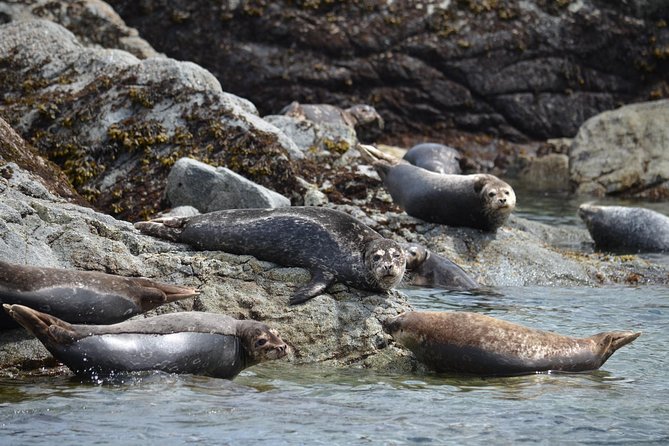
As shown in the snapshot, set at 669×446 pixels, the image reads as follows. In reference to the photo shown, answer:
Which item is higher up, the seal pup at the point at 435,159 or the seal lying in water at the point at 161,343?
the seal pup at the point at 435,159

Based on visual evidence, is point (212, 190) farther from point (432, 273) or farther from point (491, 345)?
point (491, 345)

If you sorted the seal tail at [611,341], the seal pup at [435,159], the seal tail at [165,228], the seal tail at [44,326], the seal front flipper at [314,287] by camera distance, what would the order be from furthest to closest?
the seal pup at [435,159] < the seal tail at [165,228] < the seal front flipper at [314,287] < the seal tail at [611,341] < the seal tail at [44,326]

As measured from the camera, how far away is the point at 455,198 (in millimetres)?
11398

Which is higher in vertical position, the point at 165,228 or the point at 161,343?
the point at 165,228

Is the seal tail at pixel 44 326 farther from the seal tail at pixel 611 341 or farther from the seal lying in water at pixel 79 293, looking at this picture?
the seal tail at pixel 611 341

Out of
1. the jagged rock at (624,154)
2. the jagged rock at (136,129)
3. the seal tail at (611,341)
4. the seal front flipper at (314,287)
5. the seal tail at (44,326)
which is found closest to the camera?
the seal tail at (44,326)

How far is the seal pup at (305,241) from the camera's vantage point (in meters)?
7.48

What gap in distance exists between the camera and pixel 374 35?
22562 mm

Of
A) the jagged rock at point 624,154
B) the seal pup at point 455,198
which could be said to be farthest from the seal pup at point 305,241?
the jagged rock at point 624,154

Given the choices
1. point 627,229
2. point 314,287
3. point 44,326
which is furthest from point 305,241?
point 627,229

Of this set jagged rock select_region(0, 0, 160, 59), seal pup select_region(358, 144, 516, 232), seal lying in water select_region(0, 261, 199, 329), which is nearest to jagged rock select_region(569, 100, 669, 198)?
jagged rock select_region(0, 0, 160, 59)

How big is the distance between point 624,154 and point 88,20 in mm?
9084

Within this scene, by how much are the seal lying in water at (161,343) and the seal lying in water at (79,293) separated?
172mm

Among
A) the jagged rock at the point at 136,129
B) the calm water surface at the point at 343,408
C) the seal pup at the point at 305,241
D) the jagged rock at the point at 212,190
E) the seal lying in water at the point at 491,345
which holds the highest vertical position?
the jagged rock at the point at 136,129
